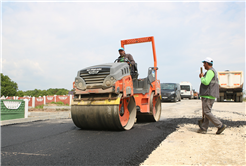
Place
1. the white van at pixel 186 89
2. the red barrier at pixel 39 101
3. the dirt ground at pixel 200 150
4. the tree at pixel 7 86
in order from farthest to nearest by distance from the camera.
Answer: the tree at pixel 7 86
the white van at pixel 186 89
the red barrier at pixel 39 101
the dirt ground at pixel 200 150

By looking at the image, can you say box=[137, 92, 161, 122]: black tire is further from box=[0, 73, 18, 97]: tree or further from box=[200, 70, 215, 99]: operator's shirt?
box=[0, 73, 18, 97]: tree

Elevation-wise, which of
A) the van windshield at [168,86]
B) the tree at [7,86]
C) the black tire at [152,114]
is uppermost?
the tree at [7,86]

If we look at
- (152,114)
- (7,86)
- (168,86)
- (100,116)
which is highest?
(7,86)

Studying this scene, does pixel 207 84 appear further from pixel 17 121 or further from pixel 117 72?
pixel 17 121

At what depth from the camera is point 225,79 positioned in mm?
21312

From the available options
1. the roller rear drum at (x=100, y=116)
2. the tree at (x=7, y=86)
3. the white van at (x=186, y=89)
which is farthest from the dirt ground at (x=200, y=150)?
the tree at (x=7, y=86)

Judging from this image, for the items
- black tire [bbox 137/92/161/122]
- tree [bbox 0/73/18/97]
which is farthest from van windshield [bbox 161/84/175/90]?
tree [bbox 0/73/18/97]

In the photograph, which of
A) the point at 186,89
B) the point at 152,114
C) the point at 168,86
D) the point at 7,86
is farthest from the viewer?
the point at 7,86

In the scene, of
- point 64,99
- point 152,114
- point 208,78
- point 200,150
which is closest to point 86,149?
point 200,150

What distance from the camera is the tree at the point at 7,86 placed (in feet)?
177

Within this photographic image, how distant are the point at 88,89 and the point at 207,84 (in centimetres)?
278

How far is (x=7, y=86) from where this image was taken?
179ft

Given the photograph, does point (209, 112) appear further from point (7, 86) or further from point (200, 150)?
point (7, 86)

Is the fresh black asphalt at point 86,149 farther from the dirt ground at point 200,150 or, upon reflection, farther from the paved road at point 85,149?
the dirt ground at point 200,150
